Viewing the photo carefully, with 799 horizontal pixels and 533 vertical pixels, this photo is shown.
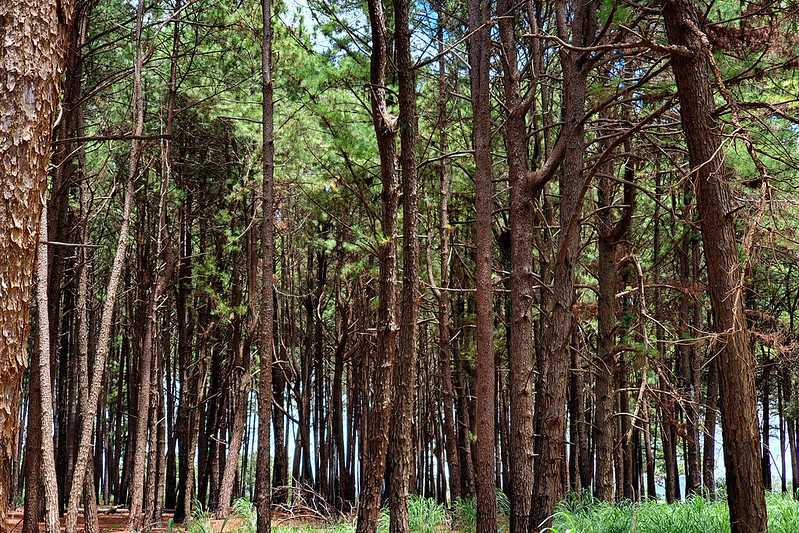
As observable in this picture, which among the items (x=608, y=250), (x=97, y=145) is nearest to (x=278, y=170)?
(x=97, y=145)

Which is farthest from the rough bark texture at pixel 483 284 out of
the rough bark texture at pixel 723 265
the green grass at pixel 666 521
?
the rough bark texture at pixel 723 265

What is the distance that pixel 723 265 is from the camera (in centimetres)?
624

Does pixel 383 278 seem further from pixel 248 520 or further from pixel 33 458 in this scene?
pixel 248 520

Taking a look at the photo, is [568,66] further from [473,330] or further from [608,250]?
[473,330]

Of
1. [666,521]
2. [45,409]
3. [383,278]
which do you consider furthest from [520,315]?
[45,409]

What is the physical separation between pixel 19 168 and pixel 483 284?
550 cm

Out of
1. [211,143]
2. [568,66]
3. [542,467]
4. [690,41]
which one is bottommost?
[542,467]

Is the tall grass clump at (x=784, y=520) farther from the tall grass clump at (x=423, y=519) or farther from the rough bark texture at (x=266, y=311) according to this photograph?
the rough bark texture at (x=266, y=311)

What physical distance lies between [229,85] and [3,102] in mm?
11720

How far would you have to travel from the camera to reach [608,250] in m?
11.5

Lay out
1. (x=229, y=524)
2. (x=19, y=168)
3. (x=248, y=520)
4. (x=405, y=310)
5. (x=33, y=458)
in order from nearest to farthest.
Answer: (x=19, y=168), (x=405, y=310), (x=33, y=458), (x=248, y=520), (x=229, y=524)

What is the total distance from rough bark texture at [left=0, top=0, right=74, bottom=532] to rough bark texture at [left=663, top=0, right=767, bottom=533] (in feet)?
17.2

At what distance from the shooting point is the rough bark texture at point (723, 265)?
6.13 metres

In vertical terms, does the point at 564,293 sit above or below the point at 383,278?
below
